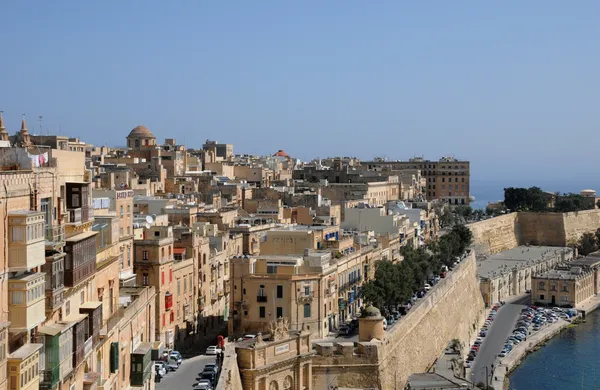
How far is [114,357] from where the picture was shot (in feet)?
55.8

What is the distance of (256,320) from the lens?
3039 centimetres

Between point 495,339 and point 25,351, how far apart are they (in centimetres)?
3710

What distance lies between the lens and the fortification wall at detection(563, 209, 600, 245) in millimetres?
84750

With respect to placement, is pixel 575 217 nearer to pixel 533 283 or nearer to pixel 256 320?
pixel 533 283

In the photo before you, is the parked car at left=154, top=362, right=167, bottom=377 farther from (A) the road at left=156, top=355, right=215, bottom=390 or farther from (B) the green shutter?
(B) the green shutter

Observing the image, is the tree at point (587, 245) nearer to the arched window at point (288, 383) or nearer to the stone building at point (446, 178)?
the stone building at point (446, 178)

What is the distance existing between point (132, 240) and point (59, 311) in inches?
624

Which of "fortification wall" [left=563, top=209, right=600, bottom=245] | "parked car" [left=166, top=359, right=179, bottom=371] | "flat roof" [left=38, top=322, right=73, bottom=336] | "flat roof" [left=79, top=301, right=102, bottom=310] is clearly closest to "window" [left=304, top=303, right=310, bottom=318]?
"parked car" [left=166, top=359, right=179, bottom=371]

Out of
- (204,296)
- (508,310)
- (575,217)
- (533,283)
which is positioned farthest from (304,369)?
(575,217)

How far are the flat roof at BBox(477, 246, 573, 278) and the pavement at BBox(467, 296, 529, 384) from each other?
3.44m

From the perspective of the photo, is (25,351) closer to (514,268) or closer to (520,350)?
(520,350)

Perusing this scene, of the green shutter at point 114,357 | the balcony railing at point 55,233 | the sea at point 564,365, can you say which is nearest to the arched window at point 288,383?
the green shutter at point 114,357

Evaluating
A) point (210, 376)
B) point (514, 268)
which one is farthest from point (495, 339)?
point (210, 376)

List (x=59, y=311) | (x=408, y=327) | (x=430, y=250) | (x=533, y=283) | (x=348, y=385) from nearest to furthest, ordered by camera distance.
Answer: (x=59, y=311) < (x=348, y=385) < (x=408, y=327) < (x=430, y=250) < (x=533, y=283)
